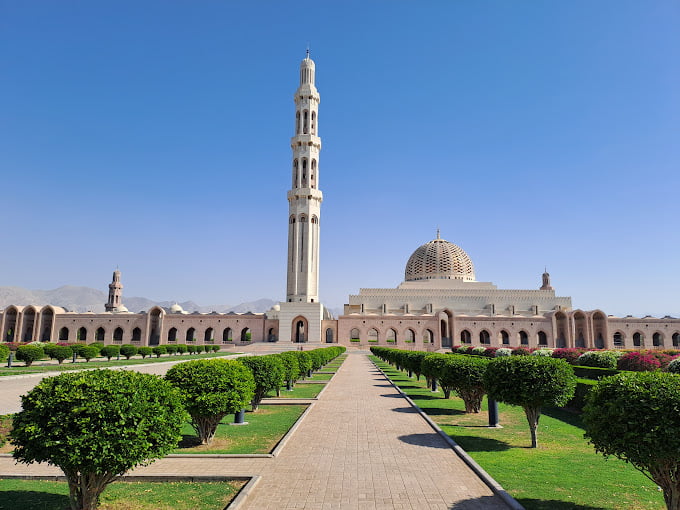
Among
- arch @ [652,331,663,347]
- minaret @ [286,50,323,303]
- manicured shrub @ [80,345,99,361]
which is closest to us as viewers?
manicured shrub @ [80,345,99,361]

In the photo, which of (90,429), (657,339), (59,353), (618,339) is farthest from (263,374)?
(657,339)

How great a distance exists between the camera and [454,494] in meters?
5.52

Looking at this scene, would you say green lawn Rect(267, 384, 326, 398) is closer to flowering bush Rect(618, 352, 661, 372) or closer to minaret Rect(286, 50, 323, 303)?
flowering bush Rect(618, 352, 661, 372)

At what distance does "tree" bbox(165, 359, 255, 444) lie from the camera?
25.1 feet

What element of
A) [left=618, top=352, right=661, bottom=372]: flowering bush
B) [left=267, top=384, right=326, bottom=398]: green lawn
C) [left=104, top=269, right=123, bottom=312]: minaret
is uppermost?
[left=104, top=269, right=123, bottom=312]: minaret

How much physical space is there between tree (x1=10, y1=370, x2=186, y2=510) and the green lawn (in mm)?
10172

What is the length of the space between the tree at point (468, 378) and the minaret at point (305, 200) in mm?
38318

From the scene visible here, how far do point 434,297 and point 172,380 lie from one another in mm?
54161

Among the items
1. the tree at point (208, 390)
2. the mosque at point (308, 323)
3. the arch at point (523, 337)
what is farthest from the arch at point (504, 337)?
the tree at point (208, 390)

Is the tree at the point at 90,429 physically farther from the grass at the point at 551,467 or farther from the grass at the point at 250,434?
the grass at the point at 551,467

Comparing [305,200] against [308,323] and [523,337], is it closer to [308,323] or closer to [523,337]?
[308,323]

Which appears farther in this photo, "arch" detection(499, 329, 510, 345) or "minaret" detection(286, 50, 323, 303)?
"arch" detection(499, 329, 510, 345)

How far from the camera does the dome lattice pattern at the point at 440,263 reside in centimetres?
6544

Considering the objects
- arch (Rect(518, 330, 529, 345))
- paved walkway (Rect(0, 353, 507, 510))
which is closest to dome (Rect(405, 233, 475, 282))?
arch (Rect(518, 330, 529, 345))
